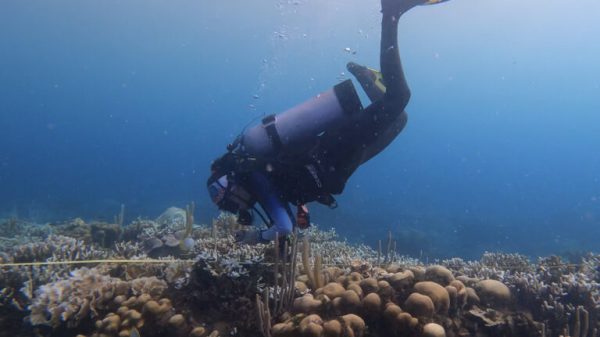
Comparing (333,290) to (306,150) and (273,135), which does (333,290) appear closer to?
(306,150)

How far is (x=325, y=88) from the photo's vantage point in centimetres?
13575

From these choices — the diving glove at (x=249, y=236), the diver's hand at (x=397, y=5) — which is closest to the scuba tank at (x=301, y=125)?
the diving glove at (x=249, y=236)

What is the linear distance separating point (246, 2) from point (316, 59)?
84.5 m

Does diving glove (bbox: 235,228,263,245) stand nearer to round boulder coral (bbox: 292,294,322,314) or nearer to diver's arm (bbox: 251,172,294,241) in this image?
diver's arm (bbox: 251,172,294,241)

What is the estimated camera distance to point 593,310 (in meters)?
4.59

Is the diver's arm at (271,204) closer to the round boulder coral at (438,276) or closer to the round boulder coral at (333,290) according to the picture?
the round boulder coral at (333,290)

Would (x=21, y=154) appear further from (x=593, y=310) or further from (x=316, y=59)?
(x=593, y=310)

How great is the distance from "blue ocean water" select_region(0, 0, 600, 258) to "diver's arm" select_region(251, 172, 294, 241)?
10.2 feet

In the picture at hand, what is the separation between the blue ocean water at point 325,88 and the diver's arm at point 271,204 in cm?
310

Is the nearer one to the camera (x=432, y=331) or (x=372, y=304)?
(x=432, y=331)

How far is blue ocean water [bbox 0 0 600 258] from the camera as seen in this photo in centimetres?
2859

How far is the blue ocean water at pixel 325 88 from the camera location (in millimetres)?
28594

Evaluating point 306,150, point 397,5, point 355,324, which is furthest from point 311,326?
point 397,5

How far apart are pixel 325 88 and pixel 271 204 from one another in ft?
443
